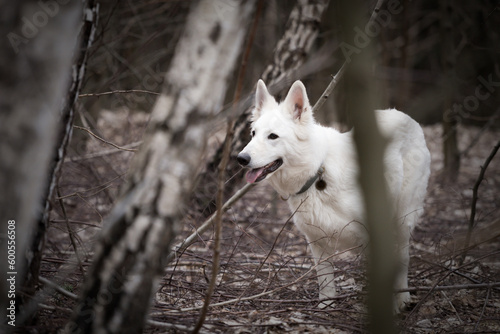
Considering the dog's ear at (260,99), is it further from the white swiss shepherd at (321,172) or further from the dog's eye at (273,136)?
the dog's eye at (273,136)

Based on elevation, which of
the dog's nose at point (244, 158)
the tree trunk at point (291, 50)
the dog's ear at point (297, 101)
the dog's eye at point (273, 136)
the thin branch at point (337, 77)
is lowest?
the dog's nose at point (244, 158)

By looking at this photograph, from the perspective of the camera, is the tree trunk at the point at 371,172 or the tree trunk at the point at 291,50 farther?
the tree trunk at the point at 291,50

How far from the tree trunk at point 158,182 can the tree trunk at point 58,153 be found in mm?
588

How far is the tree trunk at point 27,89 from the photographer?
1.71m

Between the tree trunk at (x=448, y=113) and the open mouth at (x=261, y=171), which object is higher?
the tree trunk at (x=448, y=113)

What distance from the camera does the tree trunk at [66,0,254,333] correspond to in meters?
1.88

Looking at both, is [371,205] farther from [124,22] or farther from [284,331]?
[124,22]

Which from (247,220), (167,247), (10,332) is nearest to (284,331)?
(167,247)

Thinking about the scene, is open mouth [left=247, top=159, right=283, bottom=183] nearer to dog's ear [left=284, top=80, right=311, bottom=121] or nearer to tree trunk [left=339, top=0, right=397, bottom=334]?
dog's ear [left=284, top=80, right=311, bottom=121]

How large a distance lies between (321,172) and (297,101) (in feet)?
2.51

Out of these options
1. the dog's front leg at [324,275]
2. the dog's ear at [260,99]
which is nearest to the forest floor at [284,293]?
the dog's front leg at [324,275]

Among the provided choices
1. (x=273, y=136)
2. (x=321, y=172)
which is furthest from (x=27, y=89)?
(x=321, y=172)

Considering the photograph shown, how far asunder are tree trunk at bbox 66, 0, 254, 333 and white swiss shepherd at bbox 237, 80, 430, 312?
83.3 inches

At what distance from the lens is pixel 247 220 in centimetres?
675
